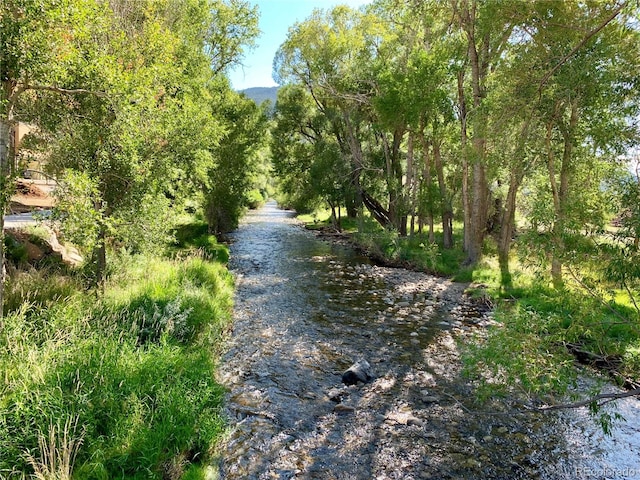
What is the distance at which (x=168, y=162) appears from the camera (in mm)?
10719

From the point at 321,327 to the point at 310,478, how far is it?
6393mm

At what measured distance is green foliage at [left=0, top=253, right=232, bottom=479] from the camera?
4.85 m

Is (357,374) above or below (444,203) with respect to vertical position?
below

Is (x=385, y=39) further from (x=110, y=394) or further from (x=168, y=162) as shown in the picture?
(x=110, y=394)

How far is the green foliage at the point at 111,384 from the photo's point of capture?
485 centimetres

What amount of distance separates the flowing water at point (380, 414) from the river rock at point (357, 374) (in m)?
0.14

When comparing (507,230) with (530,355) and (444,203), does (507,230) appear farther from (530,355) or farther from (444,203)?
(530,355)

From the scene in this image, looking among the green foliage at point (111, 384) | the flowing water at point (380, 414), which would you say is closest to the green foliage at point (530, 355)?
the flowing water at point (380, 414)

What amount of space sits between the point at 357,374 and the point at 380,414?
1.37 meters

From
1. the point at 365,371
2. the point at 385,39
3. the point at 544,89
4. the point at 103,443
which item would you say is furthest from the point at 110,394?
the point at 385,39

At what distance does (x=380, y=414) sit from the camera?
7.27 meters

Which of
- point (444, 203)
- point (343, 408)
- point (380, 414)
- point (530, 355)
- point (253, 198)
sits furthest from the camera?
point (253, 198)

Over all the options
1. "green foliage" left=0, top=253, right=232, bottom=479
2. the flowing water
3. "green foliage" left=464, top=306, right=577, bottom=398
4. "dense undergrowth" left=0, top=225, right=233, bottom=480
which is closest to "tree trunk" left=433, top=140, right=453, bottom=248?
the flowing water

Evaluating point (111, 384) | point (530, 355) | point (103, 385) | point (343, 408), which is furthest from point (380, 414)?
point (103, 385)
